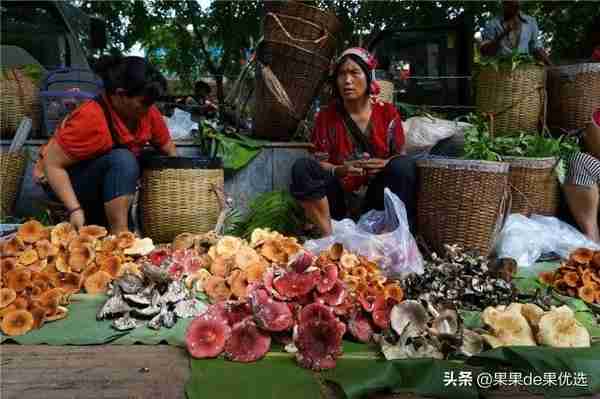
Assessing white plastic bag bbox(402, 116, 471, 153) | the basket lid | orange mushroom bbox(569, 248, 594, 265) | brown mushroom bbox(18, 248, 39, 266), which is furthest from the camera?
white plastic bag bbox(402, 116, 471, 153)

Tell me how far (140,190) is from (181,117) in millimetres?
1393

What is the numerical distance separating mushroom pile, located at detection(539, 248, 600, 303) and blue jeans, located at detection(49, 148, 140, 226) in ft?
8.15

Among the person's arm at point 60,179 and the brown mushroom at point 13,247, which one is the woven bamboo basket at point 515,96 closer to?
the person's arm at point 60,179

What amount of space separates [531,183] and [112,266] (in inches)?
111

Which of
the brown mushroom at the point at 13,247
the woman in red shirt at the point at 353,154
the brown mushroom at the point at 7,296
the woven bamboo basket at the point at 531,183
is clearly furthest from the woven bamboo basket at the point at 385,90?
the brown mushroom at the point at 7,296

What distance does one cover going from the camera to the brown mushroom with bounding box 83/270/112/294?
8.13 ft

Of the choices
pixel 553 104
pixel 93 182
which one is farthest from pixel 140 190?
pixel 553 104

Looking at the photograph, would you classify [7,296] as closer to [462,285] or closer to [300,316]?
[300,316]

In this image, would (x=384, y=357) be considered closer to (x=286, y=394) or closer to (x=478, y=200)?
(x=286, y=394)

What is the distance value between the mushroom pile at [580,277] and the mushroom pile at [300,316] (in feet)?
3.36

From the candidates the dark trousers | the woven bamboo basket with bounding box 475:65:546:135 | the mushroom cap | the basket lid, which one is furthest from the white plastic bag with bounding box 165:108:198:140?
the mushroom cap

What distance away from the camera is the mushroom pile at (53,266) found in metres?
2.13

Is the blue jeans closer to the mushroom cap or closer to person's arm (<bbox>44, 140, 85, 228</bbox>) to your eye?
person's arm (<bbox>44, 140, 85, 228</bbox>)

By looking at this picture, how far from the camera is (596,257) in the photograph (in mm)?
2666
